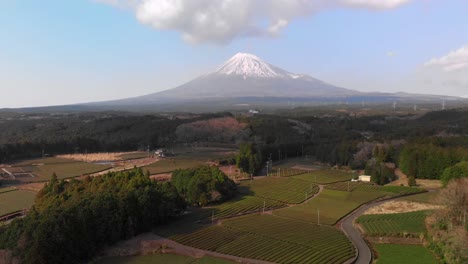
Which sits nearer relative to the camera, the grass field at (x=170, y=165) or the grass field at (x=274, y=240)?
the grass field at (x=274, y=240)

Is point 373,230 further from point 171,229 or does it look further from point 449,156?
point 449,156

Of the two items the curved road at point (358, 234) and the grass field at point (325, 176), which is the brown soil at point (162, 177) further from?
the curved road at point (358, 234)

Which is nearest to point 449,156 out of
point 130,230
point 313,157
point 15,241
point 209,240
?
point 313,157

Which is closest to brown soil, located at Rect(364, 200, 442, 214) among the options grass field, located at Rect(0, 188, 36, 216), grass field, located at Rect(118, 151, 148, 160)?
grass field, located at Rect(0, 188, 36, 216)

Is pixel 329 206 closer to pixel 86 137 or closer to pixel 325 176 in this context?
pixel 325 176

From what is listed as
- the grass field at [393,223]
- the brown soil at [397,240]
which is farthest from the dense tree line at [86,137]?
the brown soil at [397,240]
